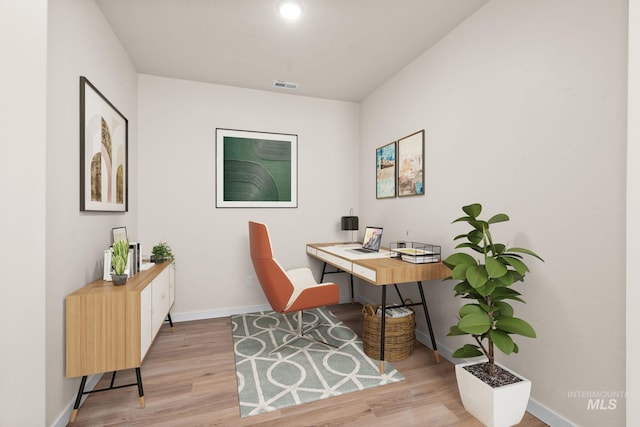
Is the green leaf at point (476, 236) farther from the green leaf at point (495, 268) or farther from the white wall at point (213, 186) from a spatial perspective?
the white wall at point (213, 186)

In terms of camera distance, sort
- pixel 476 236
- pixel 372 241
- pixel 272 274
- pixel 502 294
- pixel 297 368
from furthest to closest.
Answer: pixel 372 241 → pixel 272 274 → pixel 297 368 → pixel 476 236 → pixel 502 294

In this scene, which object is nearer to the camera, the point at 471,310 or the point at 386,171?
the point at 471,310

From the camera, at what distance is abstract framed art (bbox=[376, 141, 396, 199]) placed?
314cm

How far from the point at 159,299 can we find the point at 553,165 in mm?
2819

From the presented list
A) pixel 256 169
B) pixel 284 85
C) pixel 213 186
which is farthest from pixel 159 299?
pixel 284 85

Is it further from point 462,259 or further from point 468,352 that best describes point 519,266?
point 468,352

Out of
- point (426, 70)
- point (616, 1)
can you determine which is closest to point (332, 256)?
point (426, 70)

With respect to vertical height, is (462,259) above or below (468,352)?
above

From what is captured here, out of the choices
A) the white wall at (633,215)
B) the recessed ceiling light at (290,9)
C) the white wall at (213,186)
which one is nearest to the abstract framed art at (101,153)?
the white wall at (213,186)

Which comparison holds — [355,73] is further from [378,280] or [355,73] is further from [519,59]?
[378,280]

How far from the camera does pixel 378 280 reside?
2074 mm

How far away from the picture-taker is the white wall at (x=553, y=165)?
1.40m

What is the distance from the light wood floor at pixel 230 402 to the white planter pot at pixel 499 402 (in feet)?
0.32

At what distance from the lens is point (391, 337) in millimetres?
2332
